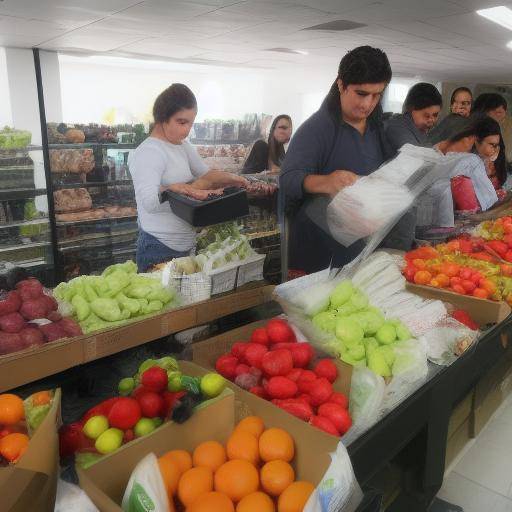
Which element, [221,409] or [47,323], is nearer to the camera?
[221,409]

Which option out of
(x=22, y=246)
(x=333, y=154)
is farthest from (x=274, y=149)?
(x=333, y=154)

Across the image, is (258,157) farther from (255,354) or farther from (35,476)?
(35,476)

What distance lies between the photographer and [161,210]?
9.64 feet

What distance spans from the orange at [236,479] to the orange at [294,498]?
7cm

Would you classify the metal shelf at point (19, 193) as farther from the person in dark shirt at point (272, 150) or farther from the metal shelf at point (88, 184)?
the person in dark shirt at point (272, 150)

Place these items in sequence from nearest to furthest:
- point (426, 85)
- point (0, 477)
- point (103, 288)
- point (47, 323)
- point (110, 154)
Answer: point (0, 477), point (47, 323), point (103, 288), point (426, 85), point (110, 154)

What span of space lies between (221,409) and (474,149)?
3433 millimetres

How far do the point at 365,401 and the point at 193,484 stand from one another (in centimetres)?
57

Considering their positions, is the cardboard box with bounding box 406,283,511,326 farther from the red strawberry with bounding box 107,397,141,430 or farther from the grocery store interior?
the red strawberry with bounding box 107,397,141,430

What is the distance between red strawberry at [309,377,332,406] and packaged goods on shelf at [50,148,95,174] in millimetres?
4508

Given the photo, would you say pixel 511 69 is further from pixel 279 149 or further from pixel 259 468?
pixel 259 468

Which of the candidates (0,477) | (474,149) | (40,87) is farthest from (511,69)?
(0,477)

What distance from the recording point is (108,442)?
42.9 inches

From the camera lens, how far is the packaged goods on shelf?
17.1 feet
